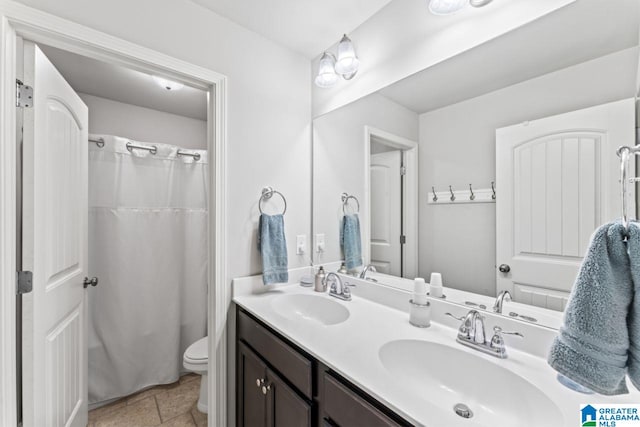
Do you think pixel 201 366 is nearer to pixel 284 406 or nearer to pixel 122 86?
pixel 284 406

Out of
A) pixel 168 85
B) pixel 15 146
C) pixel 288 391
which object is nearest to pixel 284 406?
pixel 288 391

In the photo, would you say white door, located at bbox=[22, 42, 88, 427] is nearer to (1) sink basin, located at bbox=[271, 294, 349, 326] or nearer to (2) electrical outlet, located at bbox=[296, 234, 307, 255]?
→ (1) sink basin, located at bbox=[271, 294, 349, 326]

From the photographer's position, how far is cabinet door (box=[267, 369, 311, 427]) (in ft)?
3.04

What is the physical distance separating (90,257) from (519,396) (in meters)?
2.48

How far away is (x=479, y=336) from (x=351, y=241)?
0.83 m

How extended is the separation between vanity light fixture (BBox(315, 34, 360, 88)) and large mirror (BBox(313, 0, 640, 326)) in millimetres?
203

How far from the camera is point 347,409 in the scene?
30.1 inches

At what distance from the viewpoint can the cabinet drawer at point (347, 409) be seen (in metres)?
0.68

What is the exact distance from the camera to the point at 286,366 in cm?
103

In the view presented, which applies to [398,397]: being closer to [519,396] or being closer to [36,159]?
[519,396]

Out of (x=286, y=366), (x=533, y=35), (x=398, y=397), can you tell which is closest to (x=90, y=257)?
(x=286, y=366)

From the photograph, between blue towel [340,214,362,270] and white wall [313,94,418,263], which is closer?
white wall [313,94,418,263]

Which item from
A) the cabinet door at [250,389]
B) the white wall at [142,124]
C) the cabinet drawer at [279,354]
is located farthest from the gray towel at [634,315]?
the white wall at [142,124]

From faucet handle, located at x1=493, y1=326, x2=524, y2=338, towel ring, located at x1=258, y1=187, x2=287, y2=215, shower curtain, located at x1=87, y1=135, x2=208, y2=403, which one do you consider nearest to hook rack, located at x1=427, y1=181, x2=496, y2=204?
faucet handle, located at x1=493, y1=326, x2=524, y2=338
